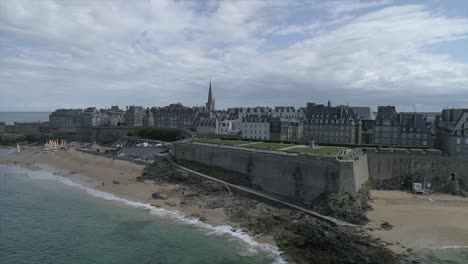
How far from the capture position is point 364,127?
155 feet

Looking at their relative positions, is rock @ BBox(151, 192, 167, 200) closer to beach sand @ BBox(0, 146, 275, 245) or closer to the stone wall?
beach sand @ BBox(0, 146, 275, 245)

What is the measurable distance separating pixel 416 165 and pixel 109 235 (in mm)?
21711

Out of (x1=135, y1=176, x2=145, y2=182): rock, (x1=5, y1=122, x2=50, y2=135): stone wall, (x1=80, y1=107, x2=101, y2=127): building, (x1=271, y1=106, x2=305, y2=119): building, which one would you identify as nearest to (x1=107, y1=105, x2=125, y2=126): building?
(x1=80, y1=107, x2=101, y2=127): building

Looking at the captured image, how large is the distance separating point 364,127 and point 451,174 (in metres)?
19.8

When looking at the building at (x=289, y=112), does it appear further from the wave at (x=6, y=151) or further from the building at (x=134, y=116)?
the wave at (x=6, y=151)

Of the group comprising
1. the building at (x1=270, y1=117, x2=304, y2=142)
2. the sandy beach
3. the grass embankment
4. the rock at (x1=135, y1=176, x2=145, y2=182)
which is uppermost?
the building at (x1=270, y1=117, x2=304, y2=142)

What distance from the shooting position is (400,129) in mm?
38344

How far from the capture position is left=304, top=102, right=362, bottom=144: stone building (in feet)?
141

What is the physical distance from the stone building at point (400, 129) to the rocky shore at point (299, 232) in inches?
780

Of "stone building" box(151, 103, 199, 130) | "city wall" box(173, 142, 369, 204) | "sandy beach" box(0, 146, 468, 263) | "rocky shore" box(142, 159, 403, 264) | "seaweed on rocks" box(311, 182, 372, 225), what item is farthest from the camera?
"stone building" box(151, 103, 199, 130)

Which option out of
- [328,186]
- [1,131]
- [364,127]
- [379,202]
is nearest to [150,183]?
[328,186]

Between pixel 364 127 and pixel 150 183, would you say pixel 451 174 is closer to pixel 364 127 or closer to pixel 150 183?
pixel 364 127

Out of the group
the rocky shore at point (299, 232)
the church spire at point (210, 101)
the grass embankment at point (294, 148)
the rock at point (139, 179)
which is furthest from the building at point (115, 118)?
the rocky shore at point (299, 232)

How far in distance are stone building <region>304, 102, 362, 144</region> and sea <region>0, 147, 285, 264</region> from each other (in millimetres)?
25200
